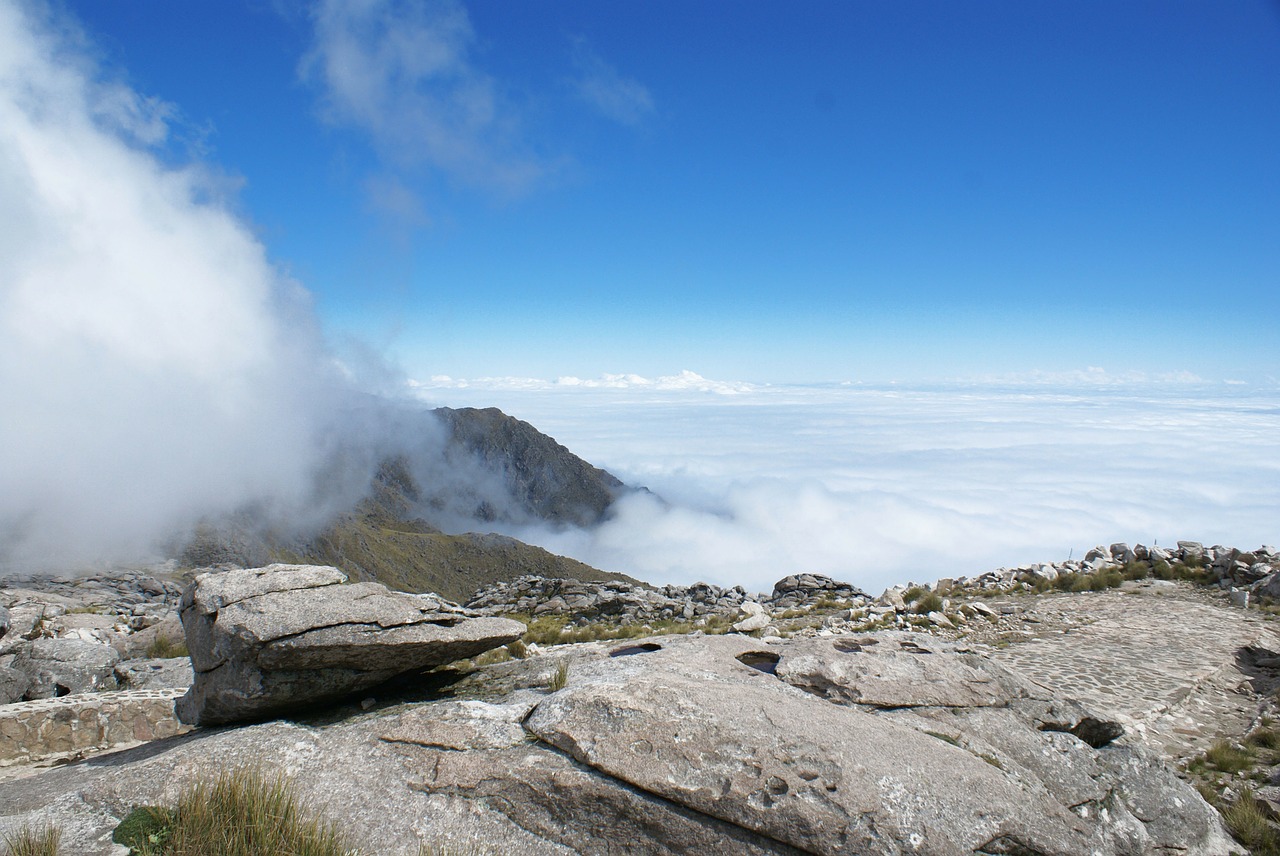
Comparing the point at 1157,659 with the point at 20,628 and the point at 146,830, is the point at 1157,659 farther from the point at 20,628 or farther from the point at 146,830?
the point at 20,628

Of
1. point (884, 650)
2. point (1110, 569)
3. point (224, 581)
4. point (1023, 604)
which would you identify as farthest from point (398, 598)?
point (1110, 569)

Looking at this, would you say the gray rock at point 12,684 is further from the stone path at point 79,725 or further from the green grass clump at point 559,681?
the green grass clump at point 559,681

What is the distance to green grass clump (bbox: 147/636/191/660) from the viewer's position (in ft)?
59.7

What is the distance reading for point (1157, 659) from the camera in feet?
53.9

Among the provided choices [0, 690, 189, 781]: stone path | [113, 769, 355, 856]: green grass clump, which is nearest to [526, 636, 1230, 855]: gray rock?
[113, 769, 355, 856]: green grass clump

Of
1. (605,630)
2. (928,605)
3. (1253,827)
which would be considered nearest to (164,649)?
(605,630)

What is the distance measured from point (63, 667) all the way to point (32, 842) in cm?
1146

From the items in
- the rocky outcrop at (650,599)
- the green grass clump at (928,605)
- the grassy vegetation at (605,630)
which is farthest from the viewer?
the rocky outcrop at (650,599)

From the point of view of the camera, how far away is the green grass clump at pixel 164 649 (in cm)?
1820

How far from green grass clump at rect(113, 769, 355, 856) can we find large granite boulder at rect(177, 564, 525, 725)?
2.10m

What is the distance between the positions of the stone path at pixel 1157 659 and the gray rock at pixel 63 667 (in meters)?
19.6

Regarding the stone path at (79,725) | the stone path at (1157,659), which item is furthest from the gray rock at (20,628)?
the stone path at (1157,659)

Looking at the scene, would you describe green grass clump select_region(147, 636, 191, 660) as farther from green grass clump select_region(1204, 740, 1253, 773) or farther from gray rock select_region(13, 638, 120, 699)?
green grass clump select_region(1204, 740, 1253, 773)

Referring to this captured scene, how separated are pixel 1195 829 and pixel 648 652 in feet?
25.2
